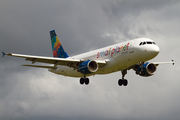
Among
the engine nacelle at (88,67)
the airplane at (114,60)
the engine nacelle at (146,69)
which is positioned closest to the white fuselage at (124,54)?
the airplane at (114,60)

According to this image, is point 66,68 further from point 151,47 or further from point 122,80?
point 151,47

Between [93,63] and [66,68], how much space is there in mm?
8257

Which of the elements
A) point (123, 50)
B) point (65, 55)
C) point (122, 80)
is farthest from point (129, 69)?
point (65, 55)

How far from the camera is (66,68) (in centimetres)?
5431

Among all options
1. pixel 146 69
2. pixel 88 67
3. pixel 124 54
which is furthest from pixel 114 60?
pixel 146 69

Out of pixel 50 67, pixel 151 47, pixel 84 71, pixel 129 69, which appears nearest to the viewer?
pixel 151 47

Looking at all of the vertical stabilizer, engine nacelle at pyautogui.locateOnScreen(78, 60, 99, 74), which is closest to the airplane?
engine nacelle at pyautogui.locateOnScreen(78, 60, 99, 74)

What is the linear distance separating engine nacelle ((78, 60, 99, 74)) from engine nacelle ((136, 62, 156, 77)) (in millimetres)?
6544

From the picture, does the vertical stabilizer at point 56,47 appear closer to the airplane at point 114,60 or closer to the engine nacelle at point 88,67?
the airplane at point 114,60

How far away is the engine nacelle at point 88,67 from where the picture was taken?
46.5 metres

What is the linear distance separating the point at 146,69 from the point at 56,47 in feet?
62.6

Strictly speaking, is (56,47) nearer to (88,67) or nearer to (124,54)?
(88,67)

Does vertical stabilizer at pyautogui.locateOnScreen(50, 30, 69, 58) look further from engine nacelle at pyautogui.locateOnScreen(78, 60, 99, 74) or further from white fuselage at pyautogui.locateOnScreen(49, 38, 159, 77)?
engine nacelle at pyautogui.locateOnScreen(78, 60, 99, 74)

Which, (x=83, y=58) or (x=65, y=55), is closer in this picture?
(x=83, y=58)
